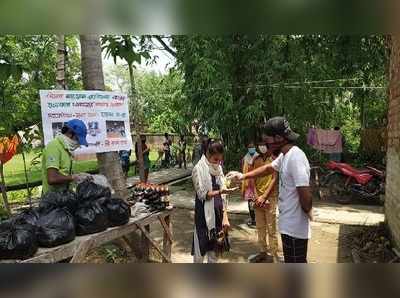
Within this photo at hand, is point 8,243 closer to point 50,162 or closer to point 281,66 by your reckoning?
point 50,162

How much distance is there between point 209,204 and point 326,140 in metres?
9.06

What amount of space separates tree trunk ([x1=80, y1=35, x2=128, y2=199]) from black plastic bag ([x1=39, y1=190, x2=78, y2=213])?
148cm

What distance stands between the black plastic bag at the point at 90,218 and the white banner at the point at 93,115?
1.26 m

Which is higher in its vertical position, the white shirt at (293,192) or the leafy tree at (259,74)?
the leafy tree at (259,74)

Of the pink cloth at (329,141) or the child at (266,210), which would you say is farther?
the pink cloth at (329,141)

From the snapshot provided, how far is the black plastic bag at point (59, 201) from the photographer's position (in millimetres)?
3230

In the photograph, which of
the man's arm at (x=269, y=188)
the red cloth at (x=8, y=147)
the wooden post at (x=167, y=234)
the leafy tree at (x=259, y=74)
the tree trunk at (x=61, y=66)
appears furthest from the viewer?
the leafy tree at (x=259, y=74)

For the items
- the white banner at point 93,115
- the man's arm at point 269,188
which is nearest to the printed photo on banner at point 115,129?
the white banner at point 93,115

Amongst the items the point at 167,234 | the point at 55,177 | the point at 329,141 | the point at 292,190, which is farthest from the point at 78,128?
the point at 329,141

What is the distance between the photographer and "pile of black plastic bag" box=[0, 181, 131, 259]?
272cm

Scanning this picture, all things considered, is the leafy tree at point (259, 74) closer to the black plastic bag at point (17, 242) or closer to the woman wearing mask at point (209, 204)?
the woman wearing mask at point (209, 204)

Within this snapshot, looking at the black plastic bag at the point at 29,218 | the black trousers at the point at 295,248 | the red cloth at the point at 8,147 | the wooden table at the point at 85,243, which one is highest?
the red cloth at the point at 8,147
